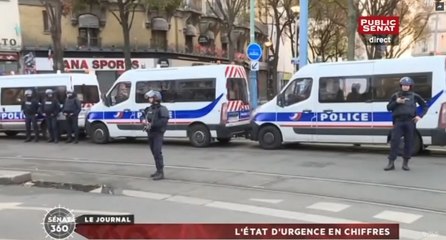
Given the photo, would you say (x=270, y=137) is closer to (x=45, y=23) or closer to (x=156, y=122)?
(x=156, y=122)

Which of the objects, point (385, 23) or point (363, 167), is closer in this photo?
point (363, 167)

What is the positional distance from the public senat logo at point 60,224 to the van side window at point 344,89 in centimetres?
1027

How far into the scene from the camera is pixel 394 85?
13367mm

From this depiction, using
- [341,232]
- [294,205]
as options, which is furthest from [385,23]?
[341,232]

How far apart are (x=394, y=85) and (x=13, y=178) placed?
853cm

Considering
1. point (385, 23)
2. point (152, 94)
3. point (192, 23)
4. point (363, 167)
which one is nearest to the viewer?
point (152, 94)

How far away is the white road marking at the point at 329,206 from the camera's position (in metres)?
7.80

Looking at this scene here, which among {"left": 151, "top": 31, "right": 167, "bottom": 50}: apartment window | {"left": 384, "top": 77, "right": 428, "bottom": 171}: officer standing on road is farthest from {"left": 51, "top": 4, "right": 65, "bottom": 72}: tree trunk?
{"left": 384, "top": 77, "right": 428, "bottom": 171}: officer standing on road

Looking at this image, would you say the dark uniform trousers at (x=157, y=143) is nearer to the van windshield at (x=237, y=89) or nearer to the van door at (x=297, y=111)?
the van door at (x=297, y=111)

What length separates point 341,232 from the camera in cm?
448

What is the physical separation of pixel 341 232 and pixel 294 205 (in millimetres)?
3617

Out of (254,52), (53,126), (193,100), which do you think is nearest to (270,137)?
(193,100)

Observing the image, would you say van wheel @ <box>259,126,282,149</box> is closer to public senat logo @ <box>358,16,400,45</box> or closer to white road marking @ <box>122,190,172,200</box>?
white road marking @ <box>122,190,172,200</box>

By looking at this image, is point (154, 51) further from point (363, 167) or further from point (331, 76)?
point (363, 167)
